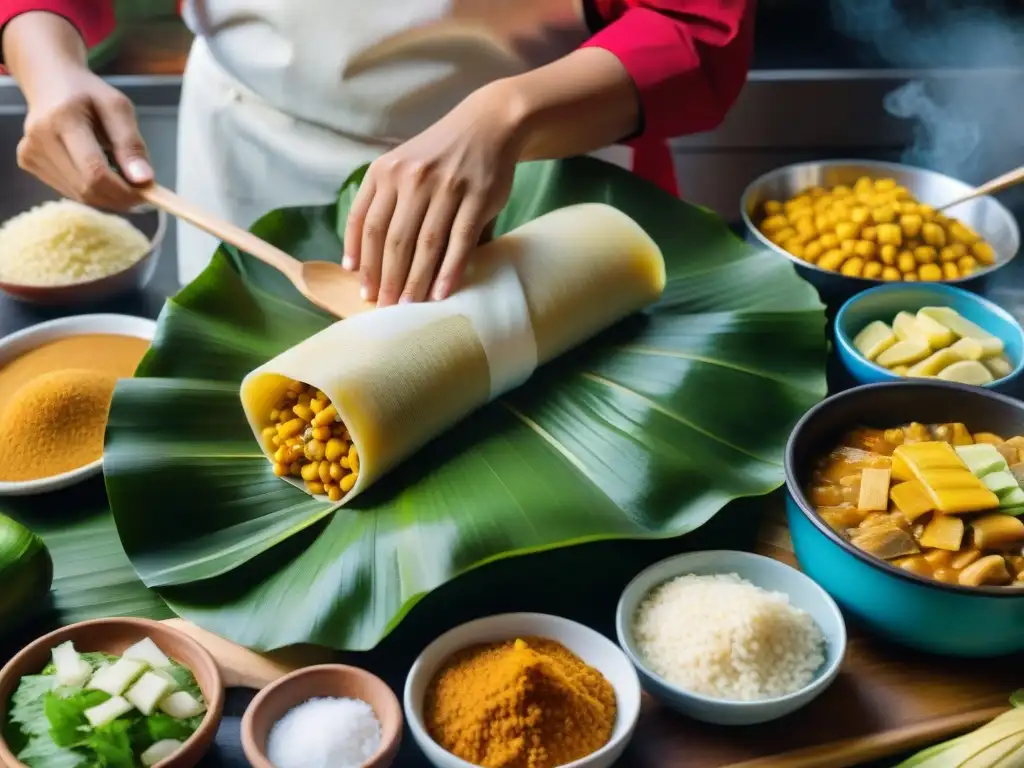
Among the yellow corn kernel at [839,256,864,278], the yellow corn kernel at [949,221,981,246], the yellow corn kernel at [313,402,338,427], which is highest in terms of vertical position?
the yellow corn kernel at [313,402,338,427]

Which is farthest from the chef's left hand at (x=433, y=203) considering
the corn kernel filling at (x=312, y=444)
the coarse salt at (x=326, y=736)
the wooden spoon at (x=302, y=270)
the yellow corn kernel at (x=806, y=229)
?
the yellow corn kernel at (x=806, y=229)

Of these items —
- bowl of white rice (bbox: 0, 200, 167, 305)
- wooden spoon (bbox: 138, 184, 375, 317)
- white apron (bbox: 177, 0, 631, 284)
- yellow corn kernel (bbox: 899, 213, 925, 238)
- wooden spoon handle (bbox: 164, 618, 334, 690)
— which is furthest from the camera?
yellow corn kernel (bbox: 899, 213, 925, 238)

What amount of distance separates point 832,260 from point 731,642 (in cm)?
101

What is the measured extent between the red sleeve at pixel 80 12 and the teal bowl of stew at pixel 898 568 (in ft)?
5.03

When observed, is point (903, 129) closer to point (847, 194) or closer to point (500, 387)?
point (847, 194)

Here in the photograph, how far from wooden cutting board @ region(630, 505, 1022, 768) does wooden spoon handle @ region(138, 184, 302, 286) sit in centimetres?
88

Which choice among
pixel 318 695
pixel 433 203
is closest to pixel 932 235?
pixel 433 203

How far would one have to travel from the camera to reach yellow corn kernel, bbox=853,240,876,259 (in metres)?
1.90

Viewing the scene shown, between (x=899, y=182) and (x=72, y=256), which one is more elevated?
(x=72, y=256)

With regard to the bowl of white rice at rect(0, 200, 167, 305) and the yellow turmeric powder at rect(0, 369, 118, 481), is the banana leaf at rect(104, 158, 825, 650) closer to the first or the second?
the yellow turmeric powder at rect(0, 369, 118, 481)

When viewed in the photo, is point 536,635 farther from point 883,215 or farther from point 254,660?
point 883,215

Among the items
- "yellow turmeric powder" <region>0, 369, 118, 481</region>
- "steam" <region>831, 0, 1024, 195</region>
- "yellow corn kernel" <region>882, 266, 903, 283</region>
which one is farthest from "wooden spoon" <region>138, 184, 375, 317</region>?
"steam" <region>831, 0, 1024, 195</region>

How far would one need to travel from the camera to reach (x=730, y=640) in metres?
1.12

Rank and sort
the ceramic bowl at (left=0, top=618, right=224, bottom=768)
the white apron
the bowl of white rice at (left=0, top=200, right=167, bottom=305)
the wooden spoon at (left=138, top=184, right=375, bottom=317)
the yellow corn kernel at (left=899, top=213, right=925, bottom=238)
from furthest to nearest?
the yellow corn kernel at (left=899, top=213, right=925, bottom=238) → the bowl of white rice at (left=0, top=200, right=167, bottom=305) → the white apron → the wooden spoon at (left=138, top=184, right=375, bottom=317) → the ceramic bowl at (left=0, top=618, right=224, bottom=768)
